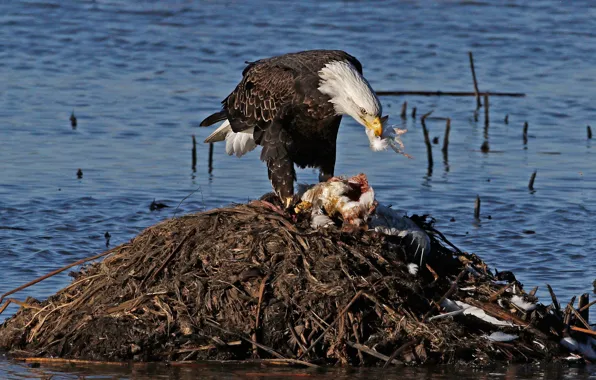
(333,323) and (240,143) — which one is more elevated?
(240,143)

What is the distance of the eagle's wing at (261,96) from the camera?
26.8ft

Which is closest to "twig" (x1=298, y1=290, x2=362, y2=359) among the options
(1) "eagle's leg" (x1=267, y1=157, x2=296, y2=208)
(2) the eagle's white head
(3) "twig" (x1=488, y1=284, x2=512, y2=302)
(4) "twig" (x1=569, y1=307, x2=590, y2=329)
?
(3) "twig" (x1=488, y1=284, x2=512, y2=302)

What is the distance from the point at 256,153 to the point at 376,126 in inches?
196

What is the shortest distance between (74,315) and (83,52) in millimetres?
9321

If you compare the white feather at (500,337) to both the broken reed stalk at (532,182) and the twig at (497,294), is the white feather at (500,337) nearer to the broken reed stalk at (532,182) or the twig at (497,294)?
the twig at (497,294)

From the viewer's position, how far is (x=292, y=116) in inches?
318

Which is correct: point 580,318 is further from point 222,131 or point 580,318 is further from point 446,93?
point 446,93

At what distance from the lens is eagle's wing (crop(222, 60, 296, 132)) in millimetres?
8155

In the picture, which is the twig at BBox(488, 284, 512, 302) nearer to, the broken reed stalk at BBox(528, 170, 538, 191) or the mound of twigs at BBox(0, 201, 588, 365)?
the mound of twigs at BBox(0, 201, 588, 365)

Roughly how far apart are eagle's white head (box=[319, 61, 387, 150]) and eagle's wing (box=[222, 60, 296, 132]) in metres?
0.37

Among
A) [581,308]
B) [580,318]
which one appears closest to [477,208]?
[581,308]

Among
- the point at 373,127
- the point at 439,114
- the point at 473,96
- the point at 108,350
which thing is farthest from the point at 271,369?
the point at 473,96

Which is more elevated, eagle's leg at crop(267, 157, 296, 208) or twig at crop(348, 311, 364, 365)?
eagle's leg at crop(267, 157, 296, 208)

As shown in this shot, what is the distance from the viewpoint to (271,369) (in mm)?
6520
